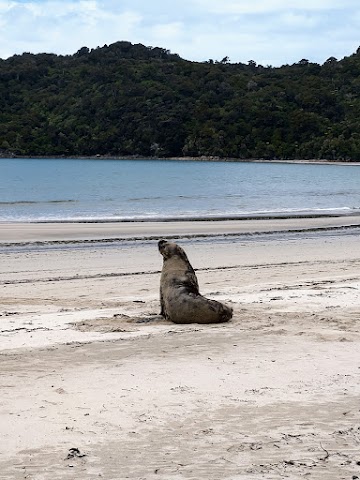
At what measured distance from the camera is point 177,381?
6250 millimetres

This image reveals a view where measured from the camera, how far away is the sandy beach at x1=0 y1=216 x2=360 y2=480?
15.6 feet

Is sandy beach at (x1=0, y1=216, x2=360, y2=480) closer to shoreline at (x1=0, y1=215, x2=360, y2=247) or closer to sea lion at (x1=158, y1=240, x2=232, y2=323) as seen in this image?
sea lion at (x1=158, y1=240, x2=232, y2=323)

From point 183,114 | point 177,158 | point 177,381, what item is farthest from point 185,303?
point 177,158

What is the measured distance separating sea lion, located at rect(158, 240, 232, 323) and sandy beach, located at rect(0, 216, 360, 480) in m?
0.15

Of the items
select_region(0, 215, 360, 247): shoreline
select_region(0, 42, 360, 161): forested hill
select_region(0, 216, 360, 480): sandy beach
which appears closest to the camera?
select_region(0, 216, 360, 480): sandy beach

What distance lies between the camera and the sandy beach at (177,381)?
4762 millimetres

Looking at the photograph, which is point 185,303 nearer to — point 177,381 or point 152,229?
point 177,381

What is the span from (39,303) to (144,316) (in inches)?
65.5

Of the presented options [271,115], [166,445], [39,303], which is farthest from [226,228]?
[271,115]

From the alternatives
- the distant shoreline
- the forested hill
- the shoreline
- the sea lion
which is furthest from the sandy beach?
the forested hill

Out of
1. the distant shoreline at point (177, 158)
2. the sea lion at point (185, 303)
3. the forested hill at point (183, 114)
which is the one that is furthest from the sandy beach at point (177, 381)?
the forested hill at point (183, 114)

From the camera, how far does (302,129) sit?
122 metres

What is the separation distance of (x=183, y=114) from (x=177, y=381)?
12055 centimetres

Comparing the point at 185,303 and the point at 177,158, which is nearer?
the point at 185,303
